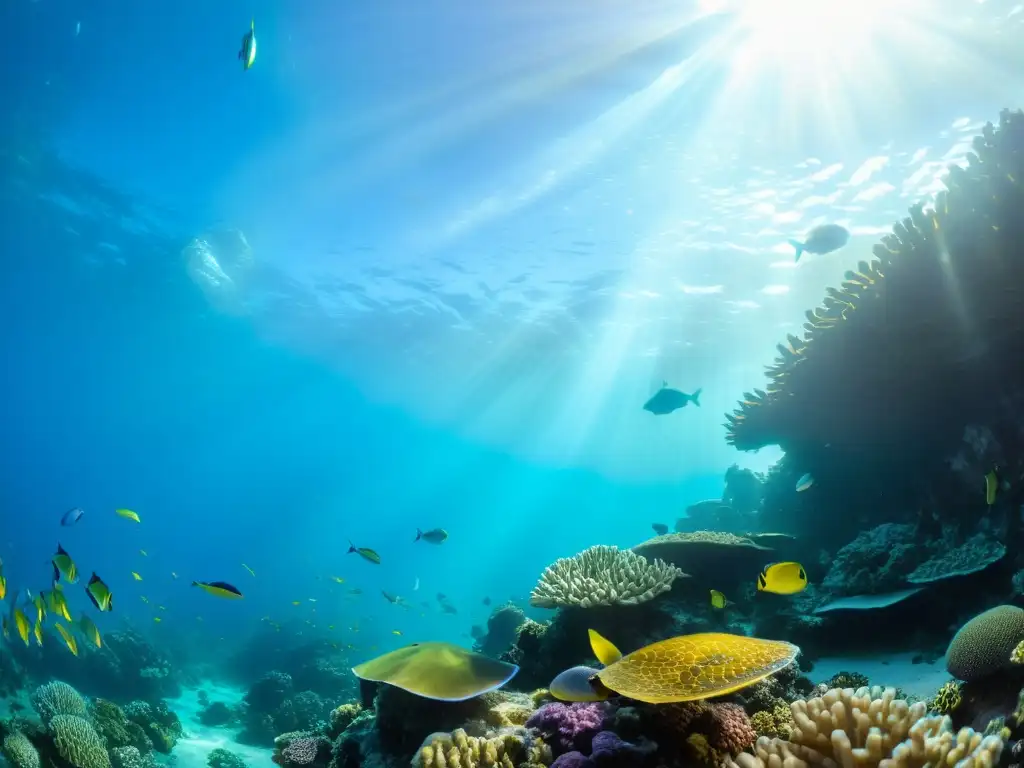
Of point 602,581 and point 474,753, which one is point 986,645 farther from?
point 474,753

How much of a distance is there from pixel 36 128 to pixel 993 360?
3488cm

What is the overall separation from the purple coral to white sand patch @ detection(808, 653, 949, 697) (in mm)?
3209

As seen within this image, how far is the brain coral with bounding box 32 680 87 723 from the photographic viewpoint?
8628mm

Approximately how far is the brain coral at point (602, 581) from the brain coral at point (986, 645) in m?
2.60

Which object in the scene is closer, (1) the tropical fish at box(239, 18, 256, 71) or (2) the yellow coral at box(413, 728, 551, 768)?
(2) the yellow coral at box(413, 728, 551, 768)

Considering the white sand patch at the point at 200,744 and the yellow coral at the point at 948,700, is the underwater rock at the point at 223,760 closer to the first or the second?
the white sand patch at the point at 200,744

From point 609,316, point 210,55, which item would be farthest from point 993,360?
point 210,55

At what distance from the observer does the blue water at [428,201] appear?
48.9ft

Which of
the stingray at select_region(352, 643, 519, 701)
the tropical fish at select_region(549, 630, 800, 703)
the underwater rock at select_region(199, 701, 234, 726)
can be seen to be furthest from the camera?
the underwater rock at select_region(199, 701, 234, 726)

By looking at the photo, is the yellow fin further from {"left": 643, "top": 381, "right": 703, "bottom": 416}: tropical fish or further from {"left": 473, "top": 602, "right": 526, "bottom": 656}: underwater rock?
{"left": 473, "top": 602, "right": 526, "bottom": 656}: underwater rock

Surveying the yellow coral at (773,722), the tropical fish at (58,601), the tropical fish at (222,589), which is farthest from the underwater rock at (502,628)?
the yellow coral at (773,722)

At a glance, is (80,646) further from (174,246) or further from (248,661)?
(174,246)

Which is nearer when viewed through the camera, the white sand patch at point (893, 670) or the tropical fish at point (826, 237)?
the white sand patch at point (893, 670)

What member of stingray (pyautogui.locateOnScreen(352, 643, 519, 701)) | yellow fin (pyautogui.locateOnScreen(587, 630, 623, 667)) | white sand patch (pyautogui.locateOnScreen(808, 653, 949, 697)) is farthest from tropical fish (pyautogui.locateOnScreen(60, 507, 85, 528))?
white sand patch (pyautogui.locateOnScreen(808, 653, 949, 697))
